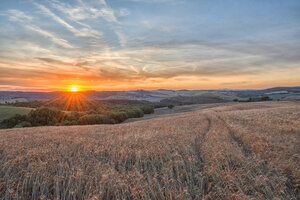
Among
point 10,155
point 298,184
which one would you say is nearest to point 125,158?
point 10,155

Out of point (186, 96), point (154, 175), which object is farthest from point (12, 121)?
point (186, 96)

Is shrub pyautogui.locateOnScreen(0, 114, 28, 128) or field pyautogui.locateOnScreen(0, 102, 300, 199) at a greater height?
field pyautogui.locateOnScreen(0, 102, 300, 199)

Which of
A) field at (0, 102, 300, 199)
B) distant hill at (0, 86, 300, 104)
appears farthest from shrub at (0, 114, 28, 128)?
distant hill at (0, 86, 300, 104)

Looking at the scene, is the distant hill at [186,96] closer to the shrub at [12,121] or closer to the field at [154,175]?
the shrub at [12,121]

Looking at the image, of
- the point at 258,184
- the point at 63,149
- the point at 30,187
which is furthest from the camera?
the point at 63,149

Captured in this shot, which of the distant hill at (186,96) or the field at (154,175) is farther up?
the field at (154,175)

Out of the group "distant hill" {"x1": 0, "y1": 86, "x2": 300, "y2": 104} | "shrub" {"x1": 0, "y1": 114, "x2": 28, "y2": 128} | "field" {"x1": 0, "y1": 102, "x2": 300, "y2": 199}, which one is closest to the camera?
"field" {"x1": 0, "y1": 102, "x2": 300, "y2": 199}

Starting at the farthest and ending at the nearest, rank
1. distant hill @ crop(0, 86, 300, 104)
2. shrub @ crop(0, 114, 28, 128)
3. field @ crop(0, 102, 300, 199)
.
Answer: distant hill @ crop(0, 86, 300, 104) → shrub @ crop(0, 114, 28, 128) → field @ crop(0, 102, 300, 199)

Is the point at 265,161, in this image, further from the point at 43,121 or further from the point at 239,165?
the point at 43,121

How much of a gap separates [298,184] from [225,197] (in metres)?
1.66

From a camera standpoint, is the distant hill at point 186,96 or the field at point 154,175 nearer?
the field at point 154,175

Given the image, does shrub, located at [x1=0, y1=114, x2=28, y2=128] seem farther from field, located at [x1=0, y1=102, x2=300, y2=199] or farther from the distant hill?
the distant hill

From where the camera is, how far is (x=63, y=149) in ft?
17.4

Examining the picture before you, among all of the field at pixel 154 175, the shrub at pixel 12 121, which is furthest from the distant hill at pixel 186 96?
the field at pixel 154 175
